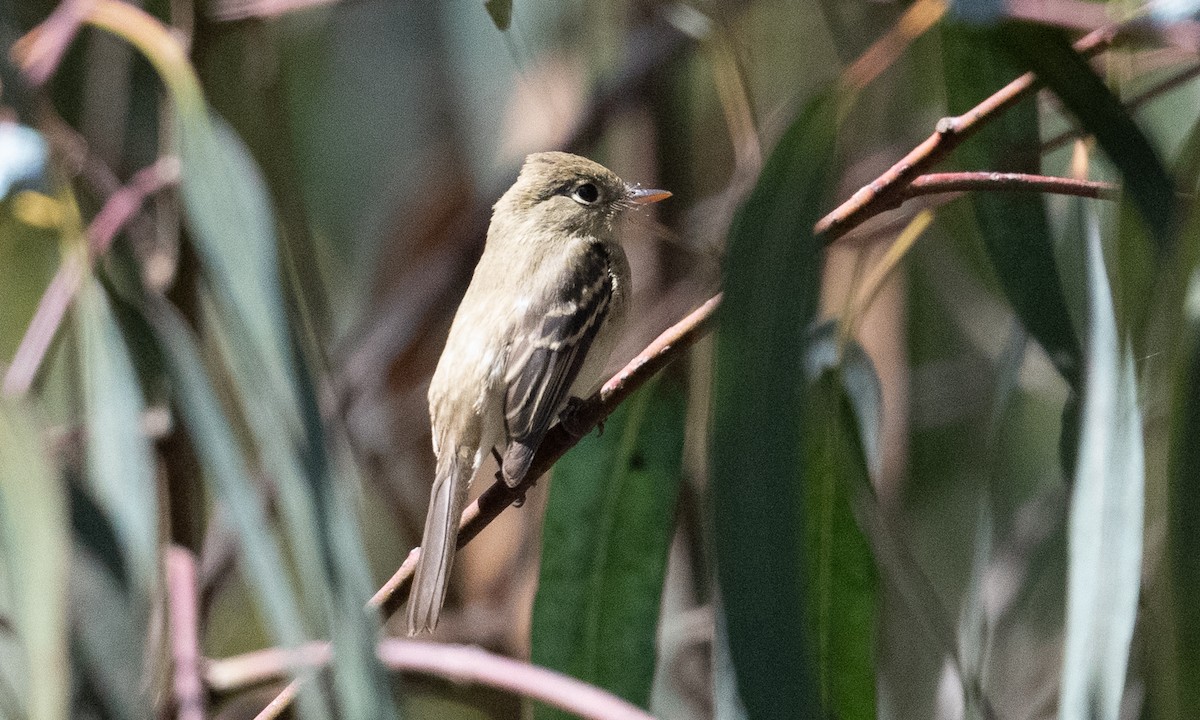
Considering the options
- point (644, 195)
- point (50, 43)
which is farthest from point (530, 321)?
point (50, 43)

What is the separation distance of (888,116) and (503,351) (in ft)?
4.29

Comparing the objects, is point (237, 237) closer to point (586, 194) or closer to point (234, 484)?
point (234, 484)

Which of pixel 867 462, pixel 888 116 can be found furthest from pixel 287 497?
pixel 888 116

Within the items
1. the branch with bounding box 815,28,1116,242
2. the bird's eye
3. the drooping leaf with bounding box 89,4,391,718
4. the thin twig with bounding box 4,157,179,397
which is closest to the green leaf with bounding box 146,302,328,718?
the drooping leaf with bounding box 89,4,391,718

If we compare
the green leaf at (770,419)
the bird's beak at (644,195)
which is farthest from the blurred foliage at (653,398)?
A: the bird's beak at (644,195)

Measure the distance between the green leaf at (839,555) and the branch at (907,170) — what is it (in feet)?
0.80

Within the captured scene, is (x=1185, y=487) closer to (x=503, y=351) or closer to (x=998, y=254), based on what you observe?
(x=998, y=254)

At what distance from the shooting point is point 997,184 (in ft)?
4.08

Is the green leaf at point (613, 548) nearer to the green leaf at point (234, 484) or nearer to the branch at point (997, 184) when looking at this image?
the green leaf at point (234, 484)

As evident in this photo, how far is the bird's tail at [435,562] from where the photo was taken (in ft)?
5.30

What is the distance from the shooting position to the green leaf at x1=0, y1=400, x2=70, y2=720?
1.31 metres

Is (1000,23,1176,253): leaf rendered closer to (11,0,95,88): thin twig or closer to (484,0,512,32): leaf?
(484,0,512,32): leaf

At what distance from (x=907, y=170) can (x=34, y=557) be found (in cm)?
100

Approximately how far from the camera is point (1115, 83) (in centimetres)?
152
